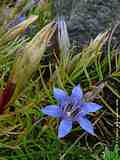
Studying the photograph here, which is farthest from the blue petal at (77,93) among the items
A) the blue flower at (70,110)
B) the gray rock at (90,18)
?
the gray rock at (90,18)

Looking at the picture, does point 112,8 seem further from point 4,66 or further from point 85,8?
point 4,66

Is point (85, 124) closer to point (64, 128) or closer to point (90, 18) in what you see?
point (64, 128)

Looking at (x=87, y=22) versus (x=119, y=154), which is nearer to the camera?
(x=119, y=154)

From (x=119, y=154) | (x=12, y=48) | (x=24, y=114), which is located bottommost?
(x=119, y=154)

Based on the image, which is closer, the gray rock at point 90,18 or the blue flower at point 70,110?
the blue flower at point 70,110

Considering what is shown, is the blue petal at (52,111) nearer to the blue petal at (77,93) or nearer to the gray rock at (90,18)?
the blue petal at (77,93)

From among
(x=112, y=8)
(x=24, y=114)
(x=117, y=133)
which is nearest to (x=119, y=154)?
(x=117, y=133)

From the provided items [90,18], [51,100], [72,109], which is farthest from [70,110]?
[90,18]
